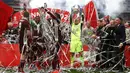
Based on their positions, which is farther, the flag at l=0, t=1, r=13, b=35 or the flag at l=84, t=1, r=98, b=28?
the flag at l=84, t=1, r=98, b=28

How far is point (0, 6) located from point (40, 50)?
1.59m

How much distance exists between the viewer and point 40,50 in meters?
9.78

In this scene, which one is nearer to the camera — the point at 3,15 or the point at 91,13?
the point at 3,15

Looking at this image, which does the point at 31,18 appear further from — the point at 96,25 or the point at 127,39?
the point at 127,39

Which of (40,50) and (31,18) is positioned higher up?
(31,18)

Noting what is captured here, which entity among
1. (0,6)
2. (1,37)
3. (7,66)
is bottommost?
(7,66)

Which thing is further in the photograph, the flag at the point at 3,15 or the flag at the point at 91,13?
the flag at the point at 91,13

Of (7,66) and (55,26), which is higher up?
(55,26)

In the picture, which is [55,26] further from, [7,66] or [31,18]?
[7,66]

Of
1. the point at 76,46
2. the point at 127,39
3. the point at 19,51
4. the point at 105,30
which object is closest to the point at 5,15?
the point at 19,51

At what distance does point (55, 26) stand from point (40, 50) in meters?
0.74

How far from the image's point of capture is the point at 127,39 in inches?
418

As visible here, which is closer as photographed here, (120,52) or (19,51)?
(19,51)

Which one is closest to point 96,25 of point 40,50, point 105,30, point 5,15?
point 105,30
